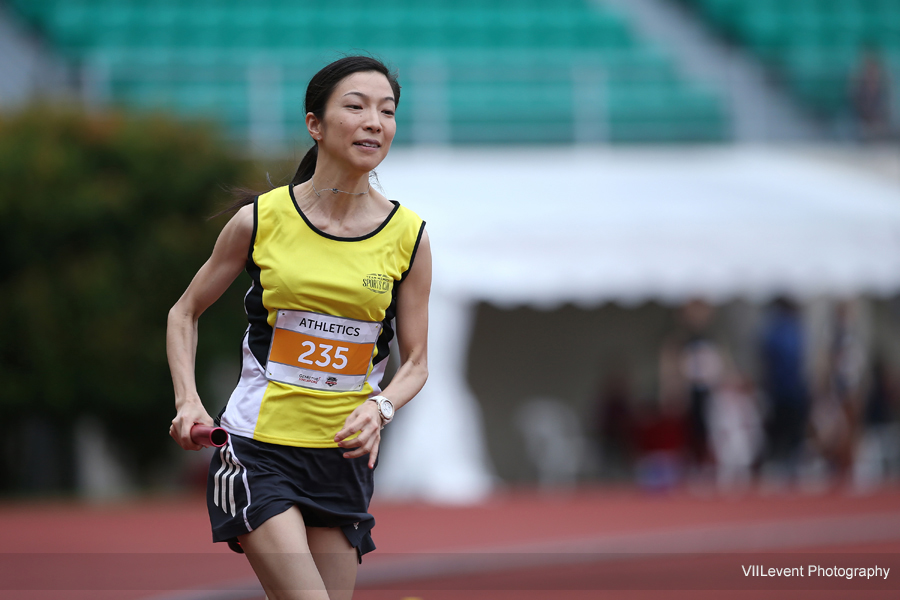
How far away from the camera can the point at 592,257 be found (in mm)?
12102

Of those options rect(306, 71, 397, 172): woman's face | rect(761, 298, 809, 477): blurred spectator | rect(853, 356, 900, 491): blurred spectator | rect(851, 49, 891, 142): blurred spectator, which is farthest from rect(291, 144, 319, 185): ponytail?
rect(851, 49, 891, 142): blurred spectator

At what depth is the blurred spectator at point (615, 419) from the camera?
13773 mm

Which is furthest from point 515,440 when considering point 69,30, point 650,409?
point 69,30

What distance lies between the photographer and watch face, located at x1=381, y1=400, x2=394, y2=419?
326cm

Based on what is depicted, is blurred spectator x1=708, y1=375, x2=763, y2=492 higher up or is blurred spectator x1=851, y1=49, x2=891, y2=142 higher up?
blurred spectator x1=851, y1=49, x2=891, y2=142

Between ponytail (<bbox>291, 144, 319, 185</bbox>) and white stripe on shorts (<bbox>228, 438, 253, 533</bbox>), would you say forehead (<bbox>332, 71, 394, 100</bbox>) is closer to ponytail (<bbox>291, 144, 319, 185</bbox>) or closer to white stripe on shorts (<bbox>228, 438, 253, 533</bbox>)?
ponytail (<bbox>291, 144, 319, 185</bbox>)

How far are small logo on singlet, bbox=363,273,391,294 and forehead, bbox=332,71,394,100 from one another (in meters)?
0.50

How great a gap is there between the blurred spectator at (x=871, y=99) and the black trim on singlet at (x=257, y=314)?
43.6ft

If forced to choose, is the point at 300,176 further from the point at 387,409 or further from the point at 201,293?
the point at 387,409

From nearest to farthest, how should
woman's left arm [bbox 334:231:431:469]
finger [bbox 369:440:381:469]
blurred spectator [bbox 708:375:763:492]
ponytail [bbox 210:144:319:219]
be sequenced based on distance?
finger [bbox 369:440:381:469] < woman's left arm [bbox 334:231:431:469] < ponytail [bbox 210:144:319:219] < blurred spectator [bbox 708:375:763:492]

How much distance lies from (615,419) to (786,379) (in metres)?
2.23

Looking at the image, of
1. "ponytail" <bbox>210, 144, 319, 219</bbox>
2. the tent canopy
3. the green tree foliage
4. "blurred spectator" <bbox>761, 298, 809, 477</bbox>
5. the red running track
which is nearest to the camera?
"ponytail" <bbox>210, 144, 319, 219</bbox>

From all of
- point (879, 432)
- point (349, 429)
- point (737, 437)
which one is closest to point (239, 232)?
point (349, 429)

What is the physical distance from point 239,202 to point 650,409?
1022 centimetres
